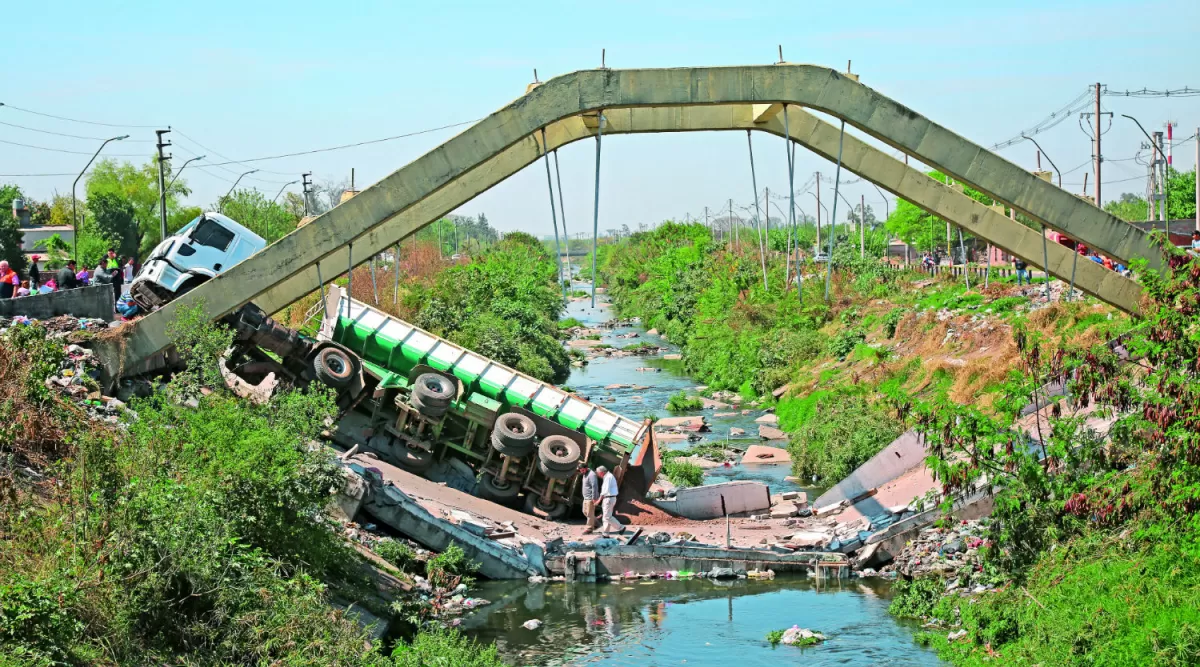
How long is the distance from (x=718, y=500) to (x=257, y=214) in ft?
166

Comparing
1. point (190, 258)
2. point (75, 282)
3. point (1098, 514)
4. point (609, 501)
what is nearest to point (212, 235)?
point (190, 258)

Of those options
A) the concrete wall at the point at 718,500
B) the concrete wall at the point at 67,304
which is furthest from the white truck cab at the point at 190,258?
the concrete wall at the point at 718,500

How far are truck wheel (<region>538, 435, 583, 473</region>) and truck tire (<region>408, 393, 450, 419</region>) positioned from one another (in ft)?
6.29

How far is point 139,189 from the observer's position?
8200 cm

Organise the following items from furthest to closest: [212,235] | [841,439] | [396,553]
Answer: [841,439] < [212,235] < [396,553]

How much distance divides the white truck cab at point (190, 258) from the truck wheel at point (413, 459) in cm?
448

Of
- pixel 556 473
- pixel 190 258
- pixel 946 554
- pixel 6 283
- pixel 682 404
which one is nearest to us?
pixel 946 554

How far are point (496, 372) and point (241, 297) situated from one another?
5148 millimetres

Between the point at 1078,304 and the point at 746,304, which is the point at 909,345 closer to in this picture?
the point at 1078,304

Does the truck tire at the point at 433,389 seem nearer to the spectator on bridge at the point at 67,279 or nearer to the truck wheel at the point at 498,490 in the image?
the truck wheel at the point at 498,490

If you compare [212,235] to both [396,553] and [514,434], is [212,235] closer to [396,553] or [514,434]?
[514,434]

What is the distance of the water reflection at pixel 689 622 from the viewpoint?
14.9 metres

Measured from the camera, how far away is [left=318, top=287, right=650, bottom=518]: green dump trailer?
20672mm

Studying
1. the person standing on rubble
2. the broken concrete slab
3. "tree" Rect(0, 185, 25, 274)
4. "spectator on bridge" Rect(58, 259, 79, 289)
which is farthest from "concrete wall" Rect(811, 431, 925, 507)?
"tree" Rect(0, 185, 25, 274)
